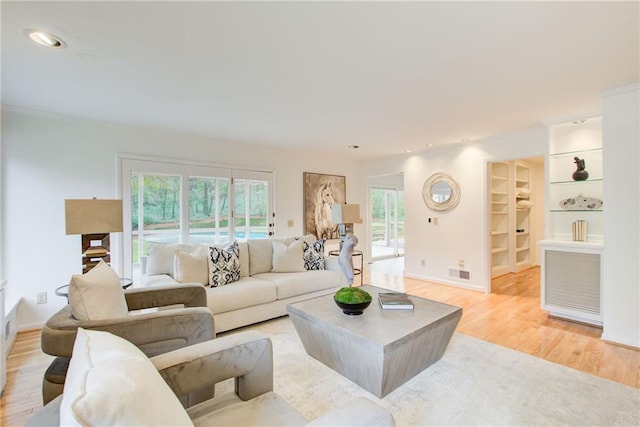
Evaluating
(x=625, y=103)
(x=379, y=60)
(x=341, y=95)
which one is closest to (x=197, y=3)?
(x=379, y=60)

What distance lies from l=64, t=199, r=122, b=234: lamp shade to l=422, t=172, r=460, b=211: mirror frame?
4.53 meters

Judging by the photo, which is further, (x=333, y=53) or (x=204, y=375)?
(x=333, y=53)

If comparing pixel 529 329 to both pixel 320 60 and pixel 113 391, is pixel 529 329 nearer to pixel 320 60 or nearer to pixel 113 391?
pixel 320 60

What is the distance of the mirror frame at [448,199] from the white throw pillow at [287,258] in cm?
268

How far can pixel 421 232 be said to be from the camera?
5473mm

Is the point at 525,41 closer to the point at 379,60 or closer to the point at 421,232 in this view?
the point at 379,60

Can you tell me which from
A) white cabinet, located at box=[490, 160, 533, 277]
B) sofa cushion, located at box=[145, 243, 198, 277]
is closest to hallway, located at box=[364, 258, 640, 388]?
white cabinet, located at box=[490, 160, 533, 277]

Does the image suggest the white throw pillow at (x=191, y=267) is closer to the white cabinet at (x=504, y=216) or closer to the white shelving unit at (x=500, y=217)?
the white cabinet at (x=504, y=216)

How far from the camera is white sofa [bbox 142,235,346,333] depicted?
2.98 meters

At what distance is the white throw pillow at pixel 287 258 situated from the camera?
3.75 meters

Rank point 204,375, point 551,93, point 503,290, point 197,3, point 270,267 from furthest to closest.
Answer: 1. point 503,290
2. point 270,267
3. point 551,93
4. point 197,3
5. point 204,375

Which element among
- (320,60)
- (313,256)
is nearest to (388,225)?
(313,256)

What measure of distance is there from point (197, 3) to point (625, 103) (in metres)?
3.64

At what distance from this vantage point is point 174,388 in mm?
1193
